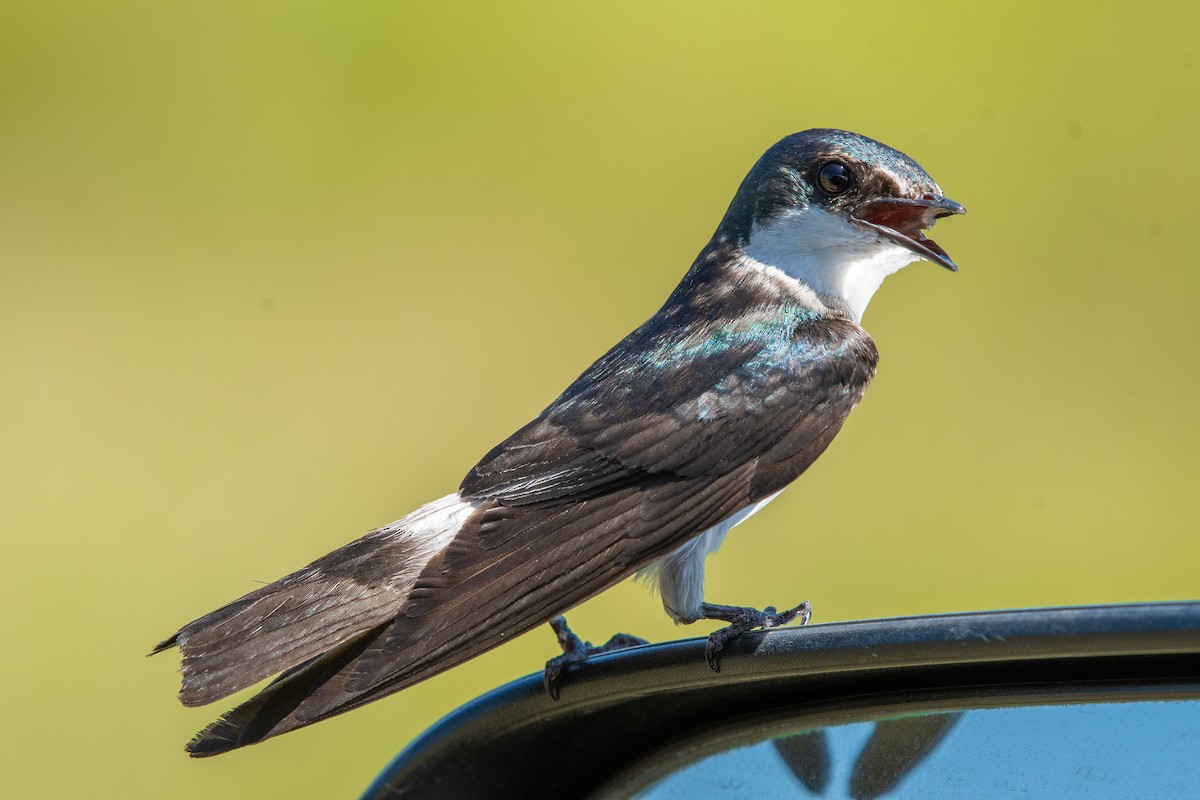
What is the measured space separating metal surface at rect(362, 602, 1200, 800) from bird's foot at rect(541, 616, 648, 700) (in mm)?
21

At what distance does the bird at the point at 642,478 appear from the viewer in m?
2.25

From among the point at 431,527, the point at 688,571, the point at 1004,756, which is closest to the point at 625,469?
the point at 688,571

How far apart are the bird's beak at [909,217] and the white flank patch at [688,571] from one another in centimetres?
61

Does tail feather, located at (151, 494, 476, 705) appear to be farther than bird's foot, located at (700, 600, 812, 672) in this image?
Yes

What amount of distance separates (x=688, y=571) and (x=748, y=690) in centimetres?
89

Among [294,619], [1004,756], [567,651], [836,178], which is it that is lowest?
[1004,756]

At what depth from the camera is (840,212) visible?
3217 mm

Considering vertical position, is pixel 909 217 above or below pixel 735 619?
above

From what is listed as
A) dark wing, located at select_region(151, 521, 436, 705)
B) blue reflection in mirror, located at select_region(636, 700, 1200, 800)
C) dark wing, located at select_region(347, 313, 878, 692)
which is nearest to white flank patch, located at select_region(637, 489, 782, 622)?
dark wing, located at select_region(347, 313, 878, 692)

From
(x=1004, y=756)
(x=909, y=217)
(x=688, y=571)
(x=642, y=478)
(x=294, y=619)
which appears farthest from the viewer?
(x=909, y=217)

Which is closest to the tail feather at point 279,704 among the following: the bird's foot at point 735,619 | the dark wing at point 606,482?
the dark wing at point 606,482

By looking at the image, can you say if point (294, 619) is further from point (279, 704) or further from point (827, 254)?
point (827, 254)

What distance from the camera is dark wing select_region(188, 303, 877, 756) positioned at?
2242 mm

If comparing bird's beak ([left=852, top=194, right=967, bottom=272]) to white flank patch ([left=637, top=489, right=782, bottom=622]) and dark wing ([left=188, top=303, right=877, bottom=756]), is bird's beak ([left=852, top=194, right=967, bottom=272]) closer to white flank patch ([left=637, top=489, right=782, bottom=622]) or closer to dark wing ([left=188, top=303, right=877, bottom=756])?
dark wing ([left=188, top=303, right=877, bottom=756])
